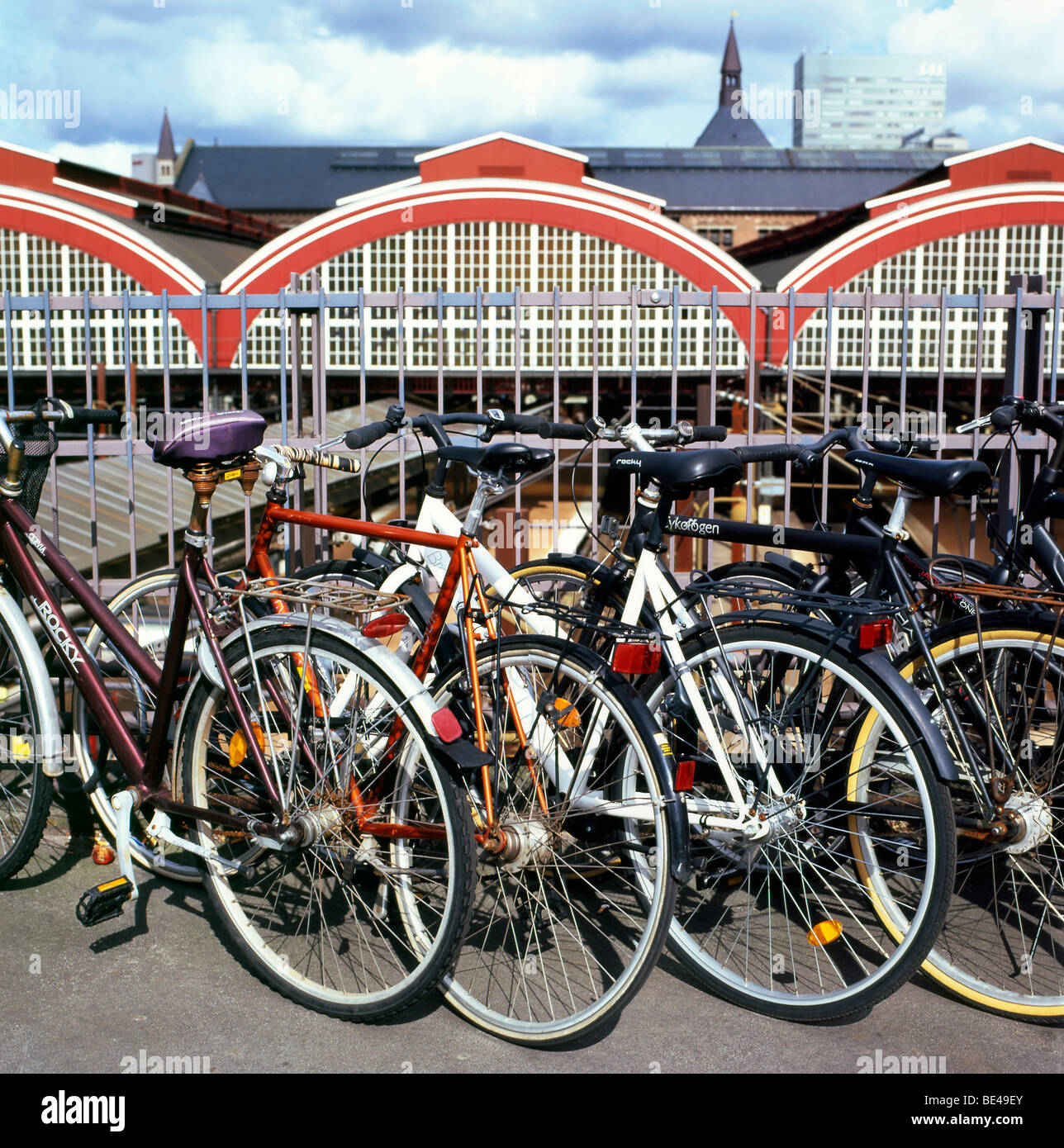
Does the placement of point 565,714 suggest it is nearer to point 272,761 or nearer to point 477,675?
point 477,675

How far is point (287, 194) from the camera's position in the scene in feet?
193

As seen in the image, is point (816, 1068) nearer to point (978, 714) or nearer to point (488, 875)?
point (978, 714)

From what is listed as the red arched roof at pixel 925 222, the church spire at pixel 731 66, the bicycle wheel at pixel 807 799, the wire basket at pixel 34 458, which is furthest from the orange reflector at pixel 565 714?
the church spire at pixel 731 66

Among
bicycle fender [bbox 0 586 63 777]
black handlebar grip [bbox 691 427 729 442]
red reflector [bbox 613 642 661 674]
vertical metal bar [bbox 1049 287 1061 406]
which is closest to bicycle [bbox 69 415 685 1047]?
red reflector [bbox 613 642 661 674]

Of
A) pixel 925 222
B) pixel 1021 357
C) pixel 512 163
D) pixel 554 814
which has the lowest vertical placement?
pixel 554 814

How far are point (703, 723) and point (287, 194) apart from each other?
60.5 m

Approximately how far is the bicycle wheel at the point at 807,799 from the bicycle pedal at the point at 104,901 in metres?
1.47

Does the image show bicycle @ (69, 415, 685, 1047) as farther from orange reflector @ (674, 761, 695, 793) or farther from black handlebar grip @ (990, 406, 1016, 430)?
black handlebar grip @ (990, 406, 1016, 430)

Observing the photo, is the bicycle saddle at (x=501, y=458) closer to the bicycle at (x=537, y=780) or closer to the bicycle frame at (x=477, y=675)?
the bicycle at (x=537, y=780)

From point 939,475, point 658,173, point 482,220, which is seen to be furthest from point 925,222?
point 658,173

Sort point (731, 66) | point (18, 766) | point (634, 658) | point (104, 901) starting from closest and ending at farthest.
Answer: point (634, 658) < point (104, 901) < point (18, 766) < point (731, 66)

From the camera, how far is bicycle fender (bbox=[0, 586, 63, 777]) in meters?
3.34

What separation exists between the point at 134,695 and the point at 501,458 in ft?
4.63

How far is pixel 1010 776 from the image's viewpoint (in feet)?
9.75
